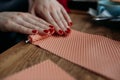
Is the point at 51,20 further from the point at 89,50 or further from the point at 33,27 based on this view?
the point at 89,50

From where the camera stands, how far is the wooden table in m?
0.50

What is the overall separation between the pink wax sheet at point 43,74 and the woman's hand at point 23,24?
0.59 feet

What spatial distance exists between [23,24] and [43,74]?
0.26 metres

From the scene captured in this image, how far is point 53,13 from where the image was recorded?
78 centimetres

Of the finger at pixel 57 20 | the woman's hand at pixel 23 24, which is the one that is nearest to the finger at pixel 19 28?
the woman's hand at pixel 23 24

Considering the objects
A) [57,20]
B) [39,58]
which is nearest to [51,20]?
[57,20]

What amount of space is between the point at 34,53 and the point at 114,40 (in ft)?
0.80

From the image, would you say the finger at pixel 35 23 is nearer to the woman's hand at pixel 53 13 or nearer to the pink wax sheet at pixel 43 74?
the woman's hand at pixel 53 13

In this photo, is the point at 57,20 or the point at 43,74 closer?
the point at 43,74

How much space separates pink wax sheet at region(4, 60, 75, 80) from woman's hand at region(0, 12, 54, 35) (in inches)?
7.0

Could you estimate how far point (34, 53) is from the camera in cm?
59

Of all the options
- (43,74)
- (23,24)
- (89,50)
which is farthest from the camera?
(23,24)

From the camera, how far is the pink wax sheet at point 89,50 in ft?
1.65

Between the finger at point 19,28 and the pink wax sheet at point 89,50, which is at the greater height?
the pink wax sheet at point 89,50
